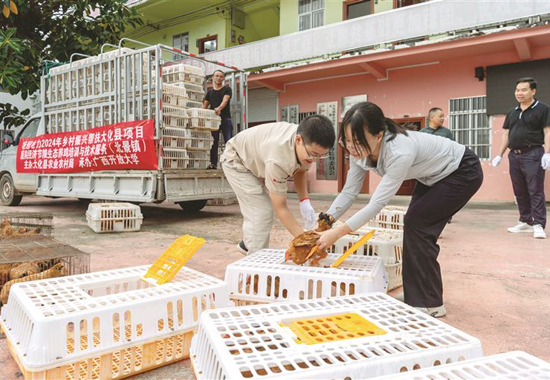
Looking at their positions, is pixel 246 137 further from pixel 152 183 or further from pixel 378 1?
pixel 378 1

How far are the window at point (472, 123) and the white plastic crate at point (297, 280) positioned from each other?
30.0 feet

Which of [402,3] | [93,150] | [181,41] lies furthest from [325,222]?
[181,41]

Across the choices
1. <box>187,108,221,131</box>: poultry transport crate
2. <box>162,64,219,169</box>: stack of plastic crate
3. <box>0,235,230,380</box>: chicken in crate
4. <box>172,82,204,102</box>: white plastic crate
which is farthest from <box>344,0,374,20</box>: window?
<box>0,235,230,380</box>: chicken in crate

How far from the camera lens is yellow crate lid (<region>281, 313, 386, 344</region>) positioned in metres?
1.32

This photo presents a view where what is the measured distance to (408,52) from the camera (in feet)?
33.0

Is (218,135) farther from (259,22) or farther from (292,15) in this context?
(259,22)

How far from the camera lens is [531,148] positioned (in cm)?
493

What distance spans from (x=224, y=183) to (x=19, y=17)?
6.95 meters

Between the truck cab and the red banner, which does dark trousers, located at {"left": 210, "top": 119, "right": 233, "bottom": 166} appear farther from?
the truck cab

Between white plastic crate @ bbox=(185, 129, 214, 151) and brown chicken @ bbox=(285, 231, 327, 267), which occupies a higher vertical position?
white plastic crate @ bbox=(185, 129, 214, 151)

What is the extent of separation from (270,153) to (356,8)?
10.9m

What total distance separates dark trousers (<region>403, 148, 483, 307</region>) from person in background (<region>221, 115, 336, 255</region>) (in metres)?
0.68

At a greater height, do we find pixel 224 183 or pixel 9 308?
pixel 224 183

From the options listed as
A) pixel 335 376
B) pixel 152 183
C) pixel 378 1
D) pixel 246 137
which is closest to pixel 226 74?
pixel 152 183
